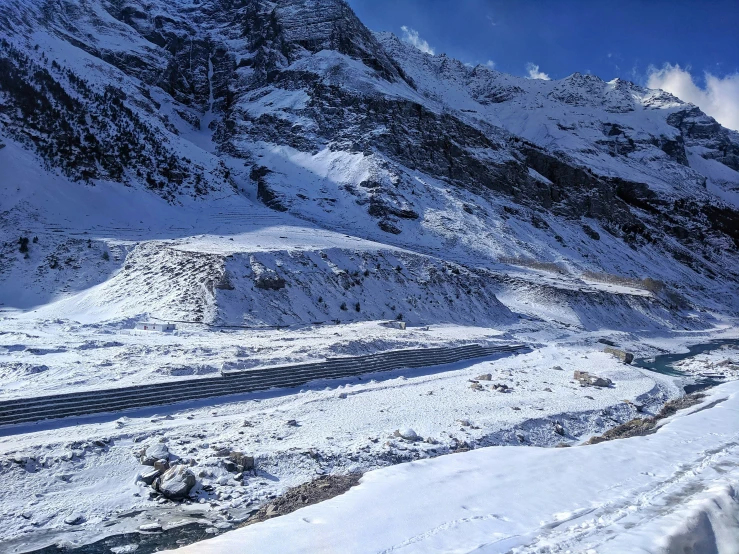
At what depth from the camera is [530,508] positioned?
7301 mm

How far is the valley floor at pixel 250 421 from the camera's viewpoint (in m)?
8.46

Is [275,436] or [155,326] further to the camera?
[155,326]

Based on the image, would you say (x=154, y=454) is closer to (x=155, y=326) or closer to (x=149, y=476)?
(x=149, y=476)

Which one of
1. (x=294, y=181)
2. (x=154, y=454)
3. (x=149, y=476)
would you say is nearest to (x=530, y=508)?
(x=149, y=476)

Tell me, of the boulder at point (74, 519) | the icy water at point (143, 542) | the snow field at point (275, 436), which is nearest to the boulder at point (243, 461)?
the snow field at point (275, 436)

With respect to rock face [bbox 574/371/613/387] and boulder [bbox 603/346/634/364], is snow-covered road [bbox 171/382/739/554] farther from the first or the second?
boulder [bbox 603/346/634/364]

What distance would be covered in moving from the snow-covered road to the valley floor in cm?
209

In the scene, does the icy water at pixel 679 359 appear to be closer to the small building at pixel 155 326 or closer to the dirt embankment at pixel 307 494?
the dirt embankment at pixel 307 494

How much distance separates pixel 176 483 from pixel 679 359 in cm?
3124

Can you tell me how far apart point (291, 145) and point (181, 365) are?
54208mm

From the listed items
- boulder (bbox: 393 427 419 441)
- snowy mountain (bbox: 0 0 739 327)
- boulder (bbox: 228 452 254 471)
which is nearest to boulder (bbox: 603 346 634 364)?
snowy mountain (bbox: 0 0 739 327)

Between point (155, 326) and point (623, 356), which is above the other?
point (155, 326)

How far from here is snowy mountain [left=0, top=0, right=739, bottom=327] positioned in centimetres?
2777

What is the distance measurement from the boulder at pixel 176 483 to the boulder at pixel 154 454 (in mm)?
780
